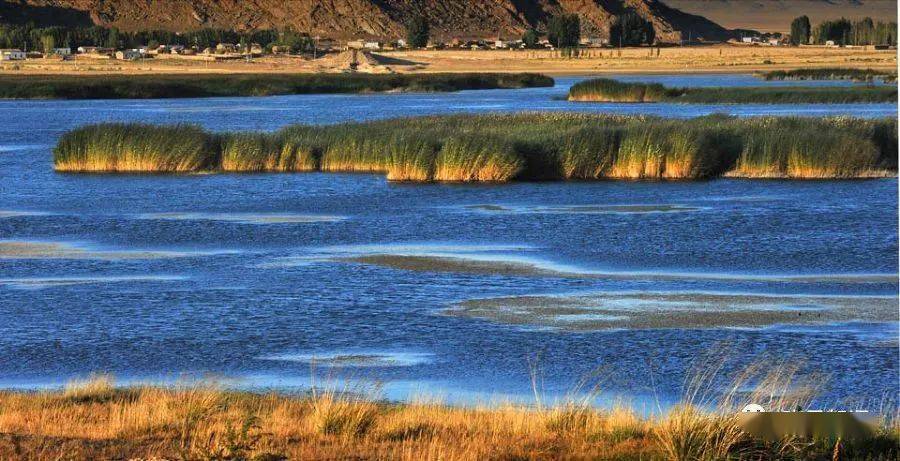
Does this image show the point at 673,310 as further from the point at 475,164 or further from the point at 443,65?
the point at 443,65

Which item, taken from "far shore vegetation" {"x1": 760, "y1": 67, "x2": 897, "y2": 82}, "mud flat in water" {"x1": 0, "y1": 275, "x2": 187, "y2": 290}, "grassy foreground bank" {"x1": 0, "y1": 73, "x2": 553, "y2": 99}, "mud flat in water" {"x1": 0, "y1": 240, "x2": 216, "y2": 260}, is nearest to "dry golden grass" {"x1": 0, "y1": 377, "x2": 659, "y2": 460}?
"mud flat in water" {"x1": 0, "y1": 275, "x2": 187, "y2": 290}

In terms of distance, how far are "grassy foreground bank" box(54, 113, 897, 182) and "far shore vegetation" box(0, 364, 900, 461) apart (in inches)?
1090

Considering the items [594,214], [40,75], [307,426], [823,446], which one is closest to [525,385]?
[307,426]

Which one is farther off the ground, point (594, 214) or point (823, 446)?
point (823, 446)

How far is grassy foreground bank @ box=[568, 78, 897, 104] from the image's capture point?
8038cm

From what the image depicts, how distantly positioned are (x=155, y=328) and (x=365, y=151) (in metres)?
27.0

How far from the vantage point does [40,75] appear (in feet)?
470

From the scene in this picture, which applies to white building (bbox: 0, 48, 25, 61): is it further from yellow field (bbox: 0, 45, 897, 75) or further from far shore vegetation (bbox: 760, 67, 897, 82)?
far shore vegetation (bbox: 760, 67, 897, 82)

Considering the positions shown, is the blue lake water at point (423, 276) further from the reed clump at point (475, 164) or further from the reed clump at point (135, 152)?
Answer: the reed clump at point (135, 152)

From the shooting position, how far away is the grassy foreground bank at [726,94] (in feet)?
264

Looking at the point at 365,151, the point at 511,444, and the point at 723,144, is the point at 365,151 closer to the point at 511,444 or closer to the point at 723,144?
the point at 723,144

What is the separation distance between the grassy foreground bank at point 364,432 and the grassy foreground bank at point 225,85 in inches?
4015

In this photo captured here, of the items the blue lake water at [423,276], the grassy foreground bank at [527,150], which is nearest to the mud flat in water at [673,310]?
the blue lake water at [423,276]

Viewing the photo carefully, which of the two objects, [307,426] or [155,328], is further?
[155,328]
